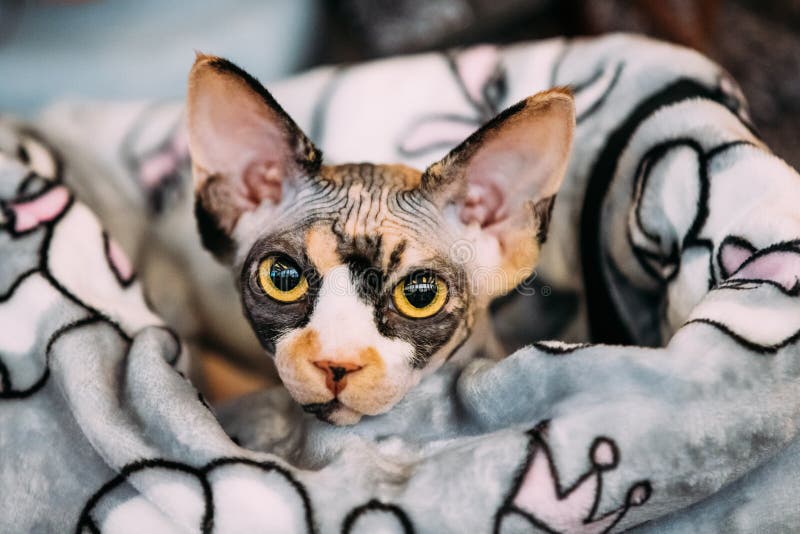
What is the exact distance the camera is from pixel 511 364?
64 cm

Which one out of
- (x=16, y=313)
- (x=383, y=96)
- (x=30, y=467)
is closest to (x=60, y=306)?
(x=16, y=313)

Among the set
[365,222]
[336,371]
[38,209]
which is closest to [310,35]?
[38,209]

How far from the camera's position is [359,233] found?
64cm

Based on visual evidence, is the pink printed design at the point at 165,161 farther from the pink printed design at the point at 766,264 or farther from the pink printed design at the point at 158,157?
the pink printed design at the point at 766,264

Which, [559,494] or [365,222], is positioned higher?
[365,222]

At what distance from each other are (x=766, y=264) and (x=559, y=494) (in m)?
0.27

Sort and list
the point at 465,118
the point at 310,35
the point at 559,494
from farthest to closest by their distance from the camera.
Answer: the point at 310,35
the point at 465,118
the point at 559,494

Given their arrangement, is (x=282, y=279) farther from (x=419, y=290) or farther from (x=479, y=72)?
(x=479, y=72)

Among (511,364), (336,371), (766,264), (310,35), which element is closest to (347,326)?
(336,371)

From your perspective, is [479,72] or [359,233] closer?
[359,233]

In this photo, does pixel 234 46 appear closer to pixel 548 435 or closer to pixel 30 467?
pixel 30 467

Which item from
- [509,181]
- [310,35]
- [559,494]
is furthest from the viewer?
[310,35]

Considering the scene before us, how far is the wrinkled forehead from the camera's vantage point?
633mm

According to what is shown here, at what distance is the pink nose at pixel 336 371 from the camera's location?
588 mm
